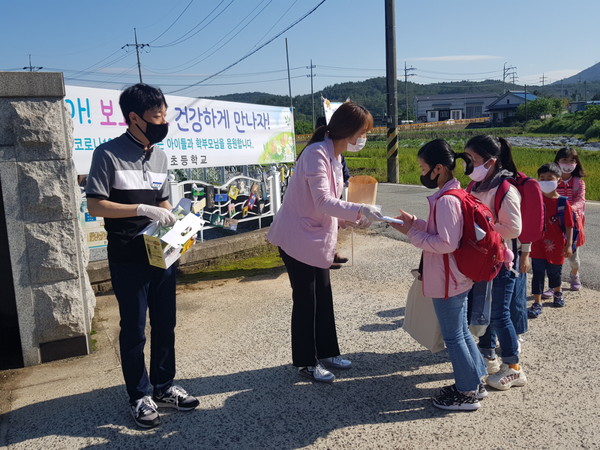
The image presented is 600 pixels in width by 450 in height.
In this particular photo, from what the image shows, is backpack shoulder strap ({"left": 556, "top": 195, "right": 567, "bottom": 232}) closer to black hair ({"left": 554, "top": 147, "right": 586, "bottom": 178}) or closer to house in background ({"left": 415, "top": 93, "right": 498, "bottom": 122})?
black hair ({"left": 554, "top": 147, "right": 586, "bottom": 178})

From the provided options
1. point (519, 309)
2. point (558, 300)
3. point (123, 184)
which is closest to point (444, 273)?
point (519, 309)

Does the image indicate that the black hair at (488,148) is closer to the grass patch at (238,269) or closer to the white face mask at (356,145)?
the white face mask at (356,145)

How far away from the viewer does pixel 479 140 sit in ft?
10.2

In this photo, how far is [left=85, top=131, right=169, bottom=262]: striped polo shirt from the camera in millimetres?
2668

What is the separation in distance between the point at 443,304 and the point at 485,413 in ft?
2.24

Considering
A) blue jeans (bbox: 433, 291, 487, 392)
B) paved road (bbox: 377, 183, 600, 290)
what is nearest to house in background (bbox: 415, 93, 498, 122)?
paved road (bbox: 377, 183, 600, 290)

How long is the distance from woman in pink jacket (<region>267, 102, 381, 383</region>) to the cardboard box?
65cm

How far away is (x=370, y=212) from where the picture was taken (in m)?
2.86

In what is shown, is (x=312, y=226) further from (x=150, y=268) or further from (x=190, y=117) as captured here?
(x=190, y=117)

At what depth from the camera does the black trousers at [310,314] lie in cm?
322

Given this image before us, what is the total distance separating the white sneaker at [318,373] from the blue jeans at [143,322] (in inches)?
34.3

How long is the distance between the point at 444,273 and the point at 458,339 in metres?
0.40

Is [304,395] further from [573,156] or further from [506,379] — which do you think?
[573,156]

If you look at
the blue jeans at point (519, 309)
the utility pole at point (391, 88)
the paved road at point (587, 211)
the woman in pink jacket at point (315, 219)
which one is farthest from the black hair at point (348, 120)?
the utility pole at point (391, 88)
